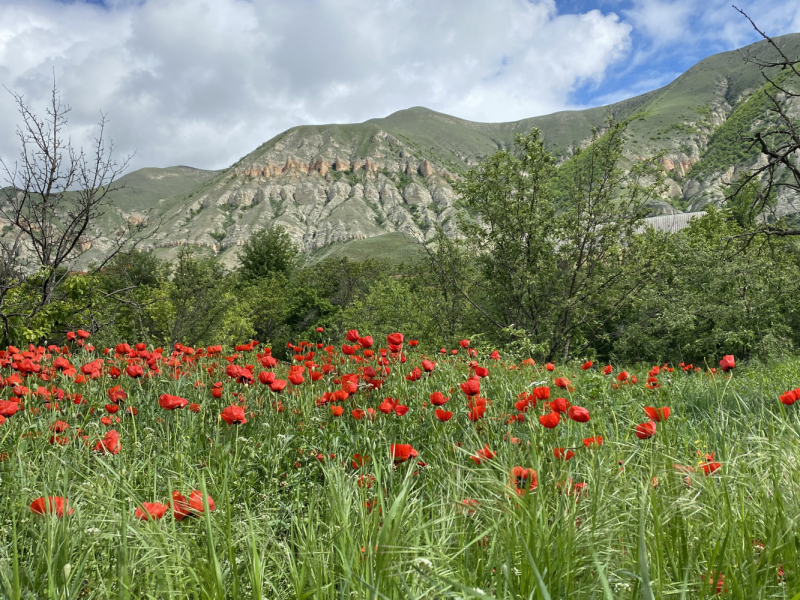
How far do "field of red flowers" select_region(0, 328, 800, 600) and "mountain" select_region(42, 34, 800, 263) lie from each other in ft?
326

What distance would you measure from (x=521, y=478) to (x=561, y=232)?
449 inches

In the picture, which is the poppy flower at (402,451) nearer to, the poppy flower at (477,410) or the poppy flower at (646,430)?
the poppy flower at (477,410)

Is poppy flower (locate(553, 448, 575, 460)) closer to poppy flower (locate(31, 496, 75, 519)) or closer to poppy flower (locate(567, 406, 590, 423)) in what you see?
poppy flower (locate(567, 406, 590, 423))

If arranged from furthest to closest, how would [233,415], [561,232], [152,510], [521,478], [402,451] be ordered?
[561,232] < [233,415] < [402,451] < [521,478] < [152,510]

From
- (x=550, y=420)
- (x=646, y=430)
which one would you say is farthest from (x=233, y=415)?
(x=646, y=430)

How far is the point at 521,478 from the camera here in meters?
1.54

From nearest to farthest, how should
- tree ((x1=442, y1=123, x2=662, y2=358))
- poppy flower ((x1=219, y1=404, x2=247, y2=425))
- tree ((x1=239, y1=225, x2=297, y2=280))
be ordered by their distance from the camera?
poppy flower ((x1=219, y1=404, x2=247, y2=425)) → tree ((x1=442, y1=123, x2=662, y2=358)) → tree ((x1=239, y1=225, x2=297, y2=280))

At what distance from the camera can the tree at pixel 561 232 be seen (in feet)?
37.7

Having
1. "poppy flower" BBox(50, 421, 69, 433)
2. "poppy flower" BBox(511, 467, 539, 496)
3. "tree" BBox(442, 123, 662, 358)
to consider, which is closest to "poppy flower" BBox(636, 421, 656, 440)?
"poppy flower" BBox(511, 467, 539, 496)

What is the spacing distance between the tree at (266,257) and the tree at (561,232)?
1709 inches

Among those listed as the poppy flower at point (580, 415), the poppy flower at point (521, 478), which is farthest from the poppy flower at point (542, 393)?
the poppy flower at point (521, 478)

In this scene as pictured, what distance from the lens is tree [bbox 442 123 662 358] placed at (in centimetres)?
1148

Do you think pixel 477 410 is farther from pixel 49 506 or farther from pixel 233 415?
pixel 49 506

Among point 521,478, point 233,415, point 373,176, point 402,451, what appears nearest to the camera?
point 521,478
